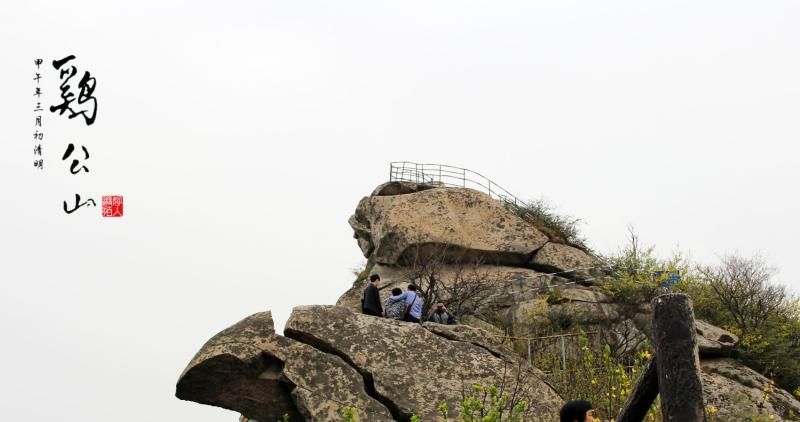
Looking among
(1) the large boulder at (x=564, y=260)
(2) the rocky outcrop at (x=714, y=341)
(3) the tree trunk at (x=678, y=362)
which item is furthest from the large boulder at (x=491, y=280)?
(3) the tree trunk at (x=678, y=362)

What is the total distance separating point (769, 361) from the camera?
20297 millimetres

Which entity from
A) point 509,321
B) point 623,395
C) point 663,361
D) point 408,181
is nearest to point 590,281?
point 509,321

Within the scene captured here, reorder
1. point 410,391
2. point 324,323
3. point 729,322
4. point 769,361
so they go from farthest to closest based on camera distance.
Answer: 1. point 729,322
2. point 769,361
3. point 324,323
4. point 410,391

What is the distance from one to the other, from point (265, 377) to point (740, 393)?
1022 cm

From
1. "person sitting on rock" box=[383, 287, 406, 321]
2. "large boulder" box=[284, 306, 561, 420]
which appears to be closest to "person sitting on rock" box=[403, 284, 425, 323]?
"person sitting on rock" box=[383, 287, 406, 321]

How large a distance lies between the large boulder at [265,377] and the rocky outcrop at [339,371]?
0.01m

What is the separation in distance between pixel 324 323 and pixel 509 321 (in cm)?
1326

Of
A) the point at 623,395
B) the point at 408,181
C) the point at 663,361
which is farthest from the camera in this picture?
the point at 408,181

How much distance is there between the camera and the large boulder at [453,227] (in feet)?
92.0

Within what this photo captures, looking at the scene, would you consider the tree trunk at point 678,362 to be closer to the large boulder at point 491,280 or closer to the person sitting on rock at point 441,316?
the person sitting on rock at point 441,316

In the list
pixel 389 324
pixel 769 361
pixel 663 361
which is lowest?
pixel 769 361

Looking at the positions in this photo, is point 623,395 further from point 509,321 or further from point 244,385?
point 509,321

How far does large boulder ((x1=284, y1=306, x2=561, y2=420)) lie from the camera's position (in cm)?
1119

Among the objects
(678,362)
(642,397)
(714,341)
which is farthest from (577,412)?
(714,341)
